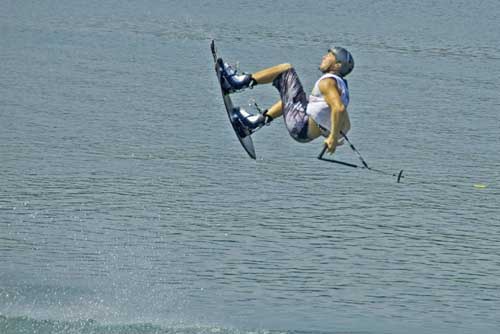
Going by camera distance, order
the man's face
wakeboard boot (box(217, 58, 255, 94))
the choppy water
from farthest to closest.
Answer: the choppy water → wakeboard boot (box(217, 58, 255, 94)) → the man's face

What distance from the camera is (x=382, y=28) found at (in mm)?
62219

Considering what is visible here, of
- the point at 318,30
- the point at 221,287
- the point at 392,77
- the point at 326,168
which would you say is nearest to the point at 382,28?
the point at 318,30

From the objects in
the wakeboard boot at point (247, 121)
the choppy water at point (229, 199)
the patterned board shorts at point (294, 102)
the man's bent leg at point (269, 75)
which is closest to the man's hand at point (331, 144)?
the patterned board shorts at point (294, 102)

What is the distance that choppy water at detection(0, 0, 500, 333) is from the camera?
2327 cm

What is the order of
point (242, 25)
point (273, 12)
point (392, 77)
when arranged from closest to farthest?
1. point (392, 77)
2. point (242, 25)
3. point (273, 12)

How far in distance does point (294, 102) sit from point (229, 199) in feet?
42.3

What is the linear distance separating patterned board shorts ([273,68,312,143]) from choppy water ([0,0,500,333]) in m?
4.34

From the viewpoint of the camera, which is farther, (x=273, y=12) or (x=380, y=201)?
(x=273, y=12)

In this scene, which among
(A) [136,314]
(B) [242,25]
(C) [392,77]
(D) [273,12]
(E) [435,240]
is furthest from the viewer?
(D) [273,12]

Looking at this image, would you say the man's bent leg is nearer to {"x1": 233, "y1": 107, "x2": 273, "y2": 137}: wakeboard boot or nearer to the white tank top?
the white tank top

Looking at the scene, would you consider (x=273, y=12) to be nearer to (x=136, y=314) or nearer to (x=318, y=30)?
(x=318, y=30)

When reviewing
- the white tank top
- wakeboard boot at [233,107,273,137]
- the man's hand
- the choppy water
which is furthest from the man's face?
the choppy water

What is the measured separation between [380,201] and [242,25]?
96.7ft

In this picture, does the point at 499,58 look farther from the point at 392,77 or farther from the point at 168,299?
the point at 168,299
